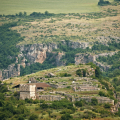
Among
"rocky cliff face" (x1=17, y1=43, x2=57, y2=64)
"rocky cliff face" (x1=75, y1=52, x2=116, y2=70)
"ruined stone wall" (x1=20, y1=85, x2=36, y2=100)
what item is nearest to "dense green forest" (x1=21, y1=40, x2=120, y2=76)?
"rocky cliff face" (x1=75, y1=52, x2=116, y2=70)

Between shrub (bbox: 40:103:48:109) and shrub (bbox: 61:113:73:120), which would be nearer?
shrub (bbox: 61:113:73:120)

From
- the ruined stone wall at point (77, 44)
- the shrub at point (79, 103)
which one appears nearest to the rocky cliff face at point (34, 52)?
the ruined stone wall at point (77, 44)

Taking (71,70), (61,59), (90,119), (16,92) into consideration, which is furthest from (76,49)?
(90,119)

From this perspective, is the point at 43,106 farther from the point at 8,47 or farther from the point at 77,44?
the point at 8,47

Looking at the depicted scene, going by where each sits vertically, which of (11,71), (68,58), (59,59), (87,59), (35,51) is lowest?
(11,71)

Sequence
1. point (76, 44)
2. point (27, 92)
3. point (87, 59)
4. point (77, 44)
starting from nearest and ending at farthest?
point (27, 92)
point (87, 59)
point (77, 44)
point (76, 44)

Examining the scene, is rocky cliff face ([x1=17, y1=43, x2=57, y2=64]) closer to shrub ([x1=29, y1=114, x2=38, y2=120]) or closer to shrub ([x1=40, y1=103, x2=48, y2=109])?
shrub ([x1=40, y1=103, x2=48, y2=109])

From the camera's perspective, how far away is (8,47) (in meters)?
183

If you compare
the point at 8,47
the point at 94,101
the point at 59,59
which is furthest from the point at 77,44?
the point at 94,101

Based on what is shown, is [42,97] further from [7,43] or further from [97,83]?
[7,43]

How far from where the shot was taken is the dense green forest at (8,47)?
563 feet

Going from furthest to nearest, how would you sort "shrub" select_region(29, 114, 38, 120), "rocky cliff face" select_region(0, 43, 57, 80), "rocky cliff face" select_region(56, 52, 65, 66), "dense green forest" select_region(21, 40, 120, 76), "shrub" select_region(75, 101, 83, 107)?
"rocky cliff face" select_region(0, 43, 57, 80) < "rocky cliff face" select_region(56, 52, 65, 66) < "dense green forest" select_region(21, 40, 120, 76) < "shrub" select_region(75, 101, 83, 107) < "shrub" select_region(29, 114, 38, 120)

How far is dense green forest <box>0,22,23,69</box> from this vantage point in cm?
17162

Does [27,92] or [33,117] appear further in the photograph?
[27,92]
